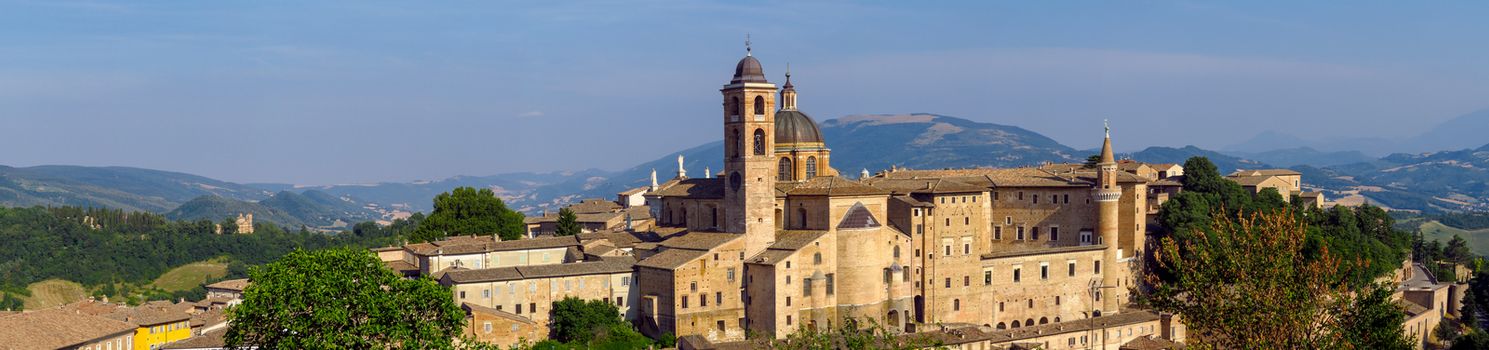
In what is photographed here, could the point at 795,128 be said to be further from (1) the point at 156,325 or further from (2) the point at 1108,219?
(1) the point at 156,325

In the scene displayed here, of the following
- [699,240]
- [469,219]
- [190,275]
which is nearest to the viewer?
[699,240]

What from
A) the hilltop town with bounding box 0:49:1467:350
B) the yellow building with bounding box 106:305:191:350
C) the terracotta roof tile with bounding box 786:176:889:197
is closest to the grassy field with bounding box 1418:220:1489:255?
the hilltop town with bounding box 0:49:1467:350

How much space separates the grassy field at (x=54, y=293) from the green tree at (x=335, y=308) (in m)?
83.5

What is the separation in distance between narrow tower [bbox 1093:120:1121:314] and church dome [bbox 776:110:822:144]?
46.4ft

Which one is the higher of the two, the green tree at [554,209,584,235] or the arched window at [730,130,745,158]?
the arched window at [730,130,745,158]

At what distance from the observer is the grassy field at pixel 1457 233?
157 metres

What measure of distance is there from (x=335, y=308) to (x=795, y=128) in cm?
3503

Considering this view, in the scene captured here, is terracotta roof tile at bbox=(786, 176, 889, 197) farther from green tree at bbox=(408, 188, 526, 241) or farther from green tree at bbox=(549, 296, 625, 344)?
green tree at bbox=(408, 188, 526, 241)

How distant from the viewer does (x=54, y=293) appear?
383ft

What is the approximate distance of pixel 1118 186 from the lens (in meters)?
67.9

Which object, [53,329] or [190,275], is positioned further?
[190,275]

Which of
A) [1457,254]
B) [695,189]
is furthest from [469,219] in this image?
[1457,254]

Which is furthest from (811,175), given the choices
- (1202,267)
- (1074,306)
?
(1202,267)

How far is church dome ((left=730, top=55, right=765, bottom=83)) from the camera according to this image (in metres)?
62.2
